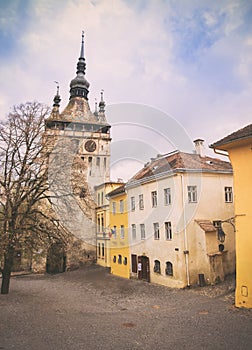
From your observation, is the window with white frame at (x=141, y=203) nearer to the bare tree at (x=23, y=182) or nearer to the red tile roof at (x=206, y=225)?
the red tile roof at (x=206, y=225)

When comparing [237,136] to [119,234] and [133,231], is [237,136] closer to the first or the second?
[133,231]

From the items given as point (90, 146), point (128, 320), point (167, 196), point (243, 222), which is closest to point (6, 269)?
point (128, 320)

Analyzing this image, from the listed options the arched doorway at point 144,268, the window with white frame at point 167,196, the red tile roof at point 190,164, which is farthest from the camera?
the arched doorway at point 144,268

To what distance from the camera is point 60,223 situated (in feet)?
59.8

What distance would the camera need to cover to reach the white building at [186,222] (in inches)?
761

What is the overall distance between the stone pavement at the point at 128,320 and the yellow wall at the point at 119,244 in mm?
6507

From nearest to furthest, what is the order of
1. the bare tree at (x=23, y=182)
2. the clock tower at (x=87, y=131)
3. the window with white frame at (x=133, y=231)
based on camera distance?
the bare tree at (x=23, y=182), the window with white frame at (x=133, y=231), the clock tower at (x=87, y=131)

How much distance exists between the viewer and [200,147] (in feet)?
79.9

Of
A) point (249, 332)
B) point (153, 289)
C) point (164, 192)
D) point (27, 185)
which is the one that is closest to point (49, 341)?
point (249, 332)

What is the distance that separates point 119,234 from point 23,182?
547 inches

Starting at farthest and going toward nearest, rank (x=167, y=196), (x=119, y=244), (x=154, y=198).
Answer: (x=119, y=244) < (x=154, y=198) < (x=167, y=196)

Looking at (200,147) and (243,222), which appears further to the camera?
(200,147)

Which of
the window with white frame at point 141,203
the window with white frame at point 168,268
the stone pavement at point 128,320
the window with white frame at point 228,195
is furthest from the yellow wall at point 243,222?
the window with white frame at point 141,203

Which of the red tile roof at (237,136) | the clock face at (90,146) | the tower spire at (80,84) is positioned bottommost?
the red tile roof at (237,136)
